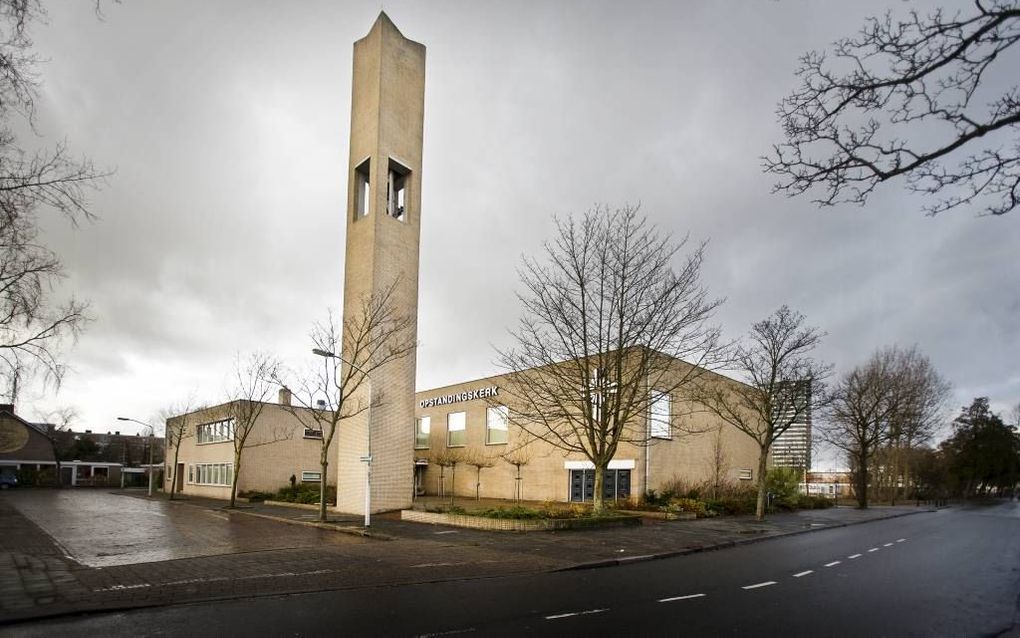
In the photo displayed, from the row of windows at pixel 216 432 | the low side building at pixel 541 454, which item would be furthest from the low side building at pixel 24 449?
the low side building at pixel 541 454

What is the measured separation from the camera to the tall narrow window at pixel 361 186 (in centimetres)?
3047

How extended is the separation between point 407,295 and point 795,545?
18511mm

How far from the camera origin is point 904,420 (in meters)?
47.7

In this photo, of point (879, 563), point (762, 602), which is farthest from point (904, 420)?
point (762, 602)

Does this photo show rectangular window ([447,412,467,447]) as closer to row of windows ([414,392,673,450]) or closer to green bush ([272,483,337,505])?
row of windows ([414,392,673,450])

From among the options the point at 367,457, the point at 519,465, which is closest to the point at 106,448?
the point at 519,465

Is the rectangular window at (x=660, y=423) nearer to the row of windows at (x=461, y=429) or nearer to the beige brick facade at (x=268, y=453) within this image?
the row of windows at (x=461, y=429)

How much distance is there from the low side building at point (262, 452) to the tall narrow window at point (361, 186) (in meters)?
16.9

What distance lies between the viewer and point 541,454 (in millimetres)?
37250

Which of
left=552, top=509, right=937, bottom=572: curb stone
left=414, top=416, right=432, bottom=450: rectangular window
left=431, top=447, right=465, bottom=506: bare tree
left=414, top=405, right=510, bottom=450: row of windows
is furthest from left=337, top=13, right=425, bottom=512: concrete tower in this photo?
left=414, top=416, right=432, bottom=450: rectangular window

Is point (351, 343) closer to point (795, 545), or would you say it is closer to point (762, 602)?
point (795, 545)

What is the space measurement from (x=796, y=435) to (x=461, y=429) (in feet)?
122

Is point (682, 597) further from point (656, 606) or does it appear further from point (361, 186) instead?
point (361, 186)

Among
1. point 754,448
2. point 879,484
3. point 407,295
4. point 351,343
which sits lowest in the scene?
point 879,484
